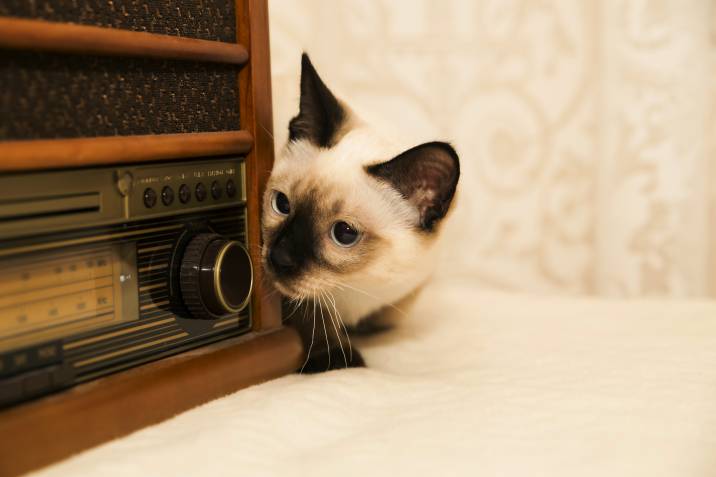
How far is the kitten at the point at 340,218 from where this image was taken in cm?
93

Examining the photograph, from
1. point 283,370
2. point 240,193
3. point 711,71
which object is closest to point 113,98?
point 240,193

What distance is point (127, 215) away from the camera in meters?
0.73

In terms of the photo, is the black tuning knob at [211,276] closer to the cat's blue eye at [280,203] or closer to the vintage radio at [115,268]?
the vintage radio at [115,268]

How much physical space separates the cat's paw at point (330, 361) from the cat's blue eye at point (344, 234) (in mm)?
168

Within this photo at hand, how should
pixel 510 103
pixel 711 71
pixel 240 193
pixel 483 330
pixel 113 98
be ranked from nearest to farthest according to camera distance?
pixel 113 98
pixel 240 193
pixel 483 330
pixel 711 71
pixel 510 103

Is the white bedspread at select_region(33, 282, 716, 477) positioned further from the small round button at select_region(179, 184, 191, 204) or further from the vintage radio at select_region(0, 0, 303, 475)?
the small round button at select_region(179, 184, 191, 204)

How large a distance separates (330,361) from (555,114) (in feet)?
2.73

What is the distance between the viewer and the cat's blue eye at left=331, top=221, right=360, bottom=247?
3.13 feet

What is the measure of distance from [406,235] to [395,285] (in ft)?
0.31

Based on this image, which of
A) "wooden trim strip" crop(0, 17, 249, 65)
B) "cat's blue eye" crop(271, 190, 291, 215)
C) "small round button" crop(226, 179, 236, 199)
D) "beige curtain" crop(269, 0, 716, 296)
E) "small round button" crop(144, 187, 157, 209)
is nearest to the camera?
"wooden trim strip" crop(0, 17, 249, 65)

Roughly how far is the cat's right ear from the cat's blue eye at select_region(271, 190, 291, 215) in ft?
0.39

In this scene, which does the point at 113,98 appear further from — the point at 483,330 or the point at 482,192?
the point at 482,192

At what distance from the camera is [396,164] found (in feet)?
3.12

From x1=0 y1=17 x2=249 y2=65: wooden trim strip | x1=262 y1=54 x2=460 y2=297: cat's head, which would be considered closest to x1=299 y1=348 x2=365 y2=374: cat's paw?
x1=262 y1=54 x2=460 y2=297: cat's head
